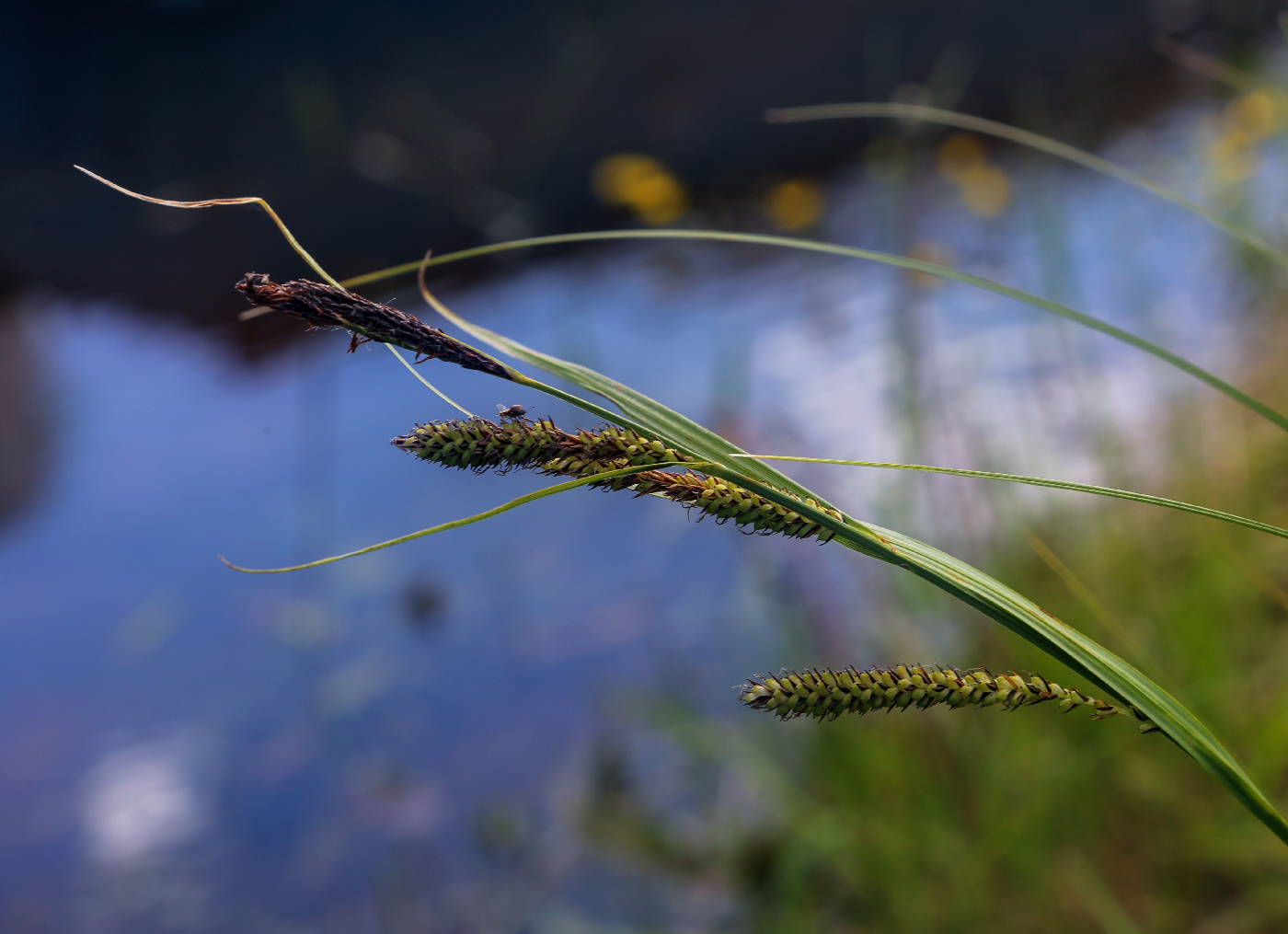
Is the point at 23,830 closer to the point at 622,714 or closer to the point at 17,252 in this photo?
the point at 622,714

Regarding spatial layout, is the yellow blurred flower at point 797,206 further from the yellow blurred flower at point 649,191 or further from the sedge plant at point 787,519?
the sedge plant at point 787,519

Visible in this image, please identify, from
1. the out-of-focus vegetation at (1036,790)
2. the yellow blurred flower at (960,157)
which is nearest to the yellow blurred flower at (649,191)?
the yellow blurred flower at (960,157)

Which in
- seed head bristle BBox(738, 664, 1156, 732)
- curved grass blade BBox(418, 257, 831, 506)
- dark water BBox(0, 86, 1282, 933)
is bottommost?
seed head bristle BBox(738, 664, 1156, 732)

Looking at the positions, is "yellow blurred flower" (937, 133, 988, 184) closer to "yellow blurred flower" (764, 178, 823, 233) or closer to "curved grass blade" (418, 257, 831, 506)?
"yellow blurred flower" (764, 178, 823, 233)

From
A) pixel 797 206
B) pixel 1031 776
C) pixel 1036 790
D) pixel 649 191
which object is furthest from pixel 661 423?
pixel 797 206

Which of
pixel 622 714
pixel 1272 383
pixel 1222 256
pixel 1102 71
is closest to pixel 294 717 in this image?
pixel 622 714

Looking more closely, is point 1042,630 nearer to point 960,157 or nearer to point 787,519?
point 787,519

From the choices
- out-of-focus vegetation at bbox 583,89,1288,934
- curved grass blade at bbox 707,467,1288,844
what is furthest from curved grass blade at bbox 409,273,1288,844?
out-of-focus vegetation at bbox 583,89,1288,934
